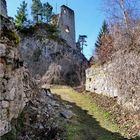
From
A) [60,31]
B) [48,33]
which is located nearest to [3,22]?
[48,33]

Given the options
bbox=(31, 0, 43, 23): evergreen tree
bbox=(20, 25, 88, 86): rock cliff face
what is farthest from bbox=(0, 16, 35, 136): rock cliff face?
bbox=(31, 0, 43, 23): evergreen tree

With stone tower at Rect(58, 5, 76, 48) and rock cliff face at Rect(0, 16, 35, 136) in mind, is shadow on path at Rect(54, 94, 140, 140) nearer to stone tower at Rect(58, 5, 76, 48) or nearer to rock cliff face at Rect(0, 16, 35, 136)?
rock cliff face at Rect(0, 16, 35, 136)

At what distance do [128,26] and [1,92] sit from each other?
1165cm

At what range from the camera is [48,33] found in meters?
33.1

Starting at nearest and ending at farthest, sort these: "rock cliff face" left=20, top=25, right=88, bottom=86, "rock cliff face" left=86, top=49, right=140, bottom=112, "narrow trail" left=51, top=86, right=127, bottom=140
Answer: "narrow trail" left=51, top=86, right=127, bottom=140 → "rock cliff face" left=86, top=49, right=140, bottom=112 → "rock cliff face" left=20, top=25, right=88, bottom=86

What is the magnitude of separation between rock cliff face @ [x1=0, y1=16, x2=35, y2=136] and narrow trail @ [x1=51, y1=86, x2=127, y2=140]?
8.98ft

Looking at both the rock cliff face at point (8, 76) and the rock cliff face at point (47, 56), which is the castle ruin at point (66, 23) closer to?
the rock cliff face at point (47, 56)

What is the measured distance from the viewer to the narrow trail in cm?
954

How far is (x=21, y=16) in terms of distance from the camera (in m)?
31.5

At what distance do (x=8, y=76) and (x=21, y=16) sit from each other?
86.0ft

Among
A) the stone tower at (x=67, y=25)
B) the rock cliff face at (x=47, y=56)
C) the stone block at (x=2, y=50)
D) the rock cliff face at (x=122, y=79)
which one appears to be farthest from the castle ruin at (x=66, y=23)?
the stone block at (x=2, y=50)

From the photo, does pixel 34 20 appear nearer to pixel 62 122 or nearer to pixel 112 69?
pixel 112 69

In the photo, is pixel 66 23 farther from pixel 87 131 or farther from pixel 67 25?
pixel 87 131

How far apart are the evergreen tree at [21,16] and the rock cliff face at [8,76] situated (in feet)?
81.8
